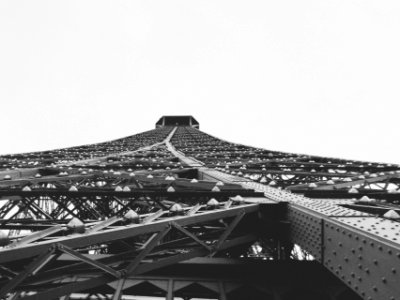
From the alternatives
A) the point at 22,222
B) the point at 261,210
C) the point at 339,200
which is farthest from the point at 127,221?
the point at 339,200

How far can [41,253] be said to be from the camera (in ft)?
9.16

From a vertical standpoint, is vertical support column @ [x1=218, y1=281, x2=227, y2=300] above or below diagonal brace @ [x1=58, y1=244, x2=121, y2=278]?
below

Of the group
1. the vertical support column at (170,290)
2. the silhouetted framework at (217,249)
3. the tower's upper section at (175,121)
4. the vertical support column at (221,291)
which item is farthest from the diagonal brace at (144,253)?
the tower's upper section at (175,121)

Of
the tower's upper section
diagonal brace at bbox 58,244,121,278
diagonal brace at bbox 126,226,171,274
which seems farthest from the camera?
the tower's upper section

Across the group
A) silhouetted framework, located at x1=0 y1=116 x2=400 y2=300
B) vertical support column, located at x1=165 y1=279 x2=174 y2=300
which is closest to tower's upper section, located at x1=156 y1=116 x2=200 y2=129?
silhouetted framework, located at x1=0 y1=116 x2=400 y2=300

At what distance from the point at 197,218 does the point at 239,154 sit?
1334cm

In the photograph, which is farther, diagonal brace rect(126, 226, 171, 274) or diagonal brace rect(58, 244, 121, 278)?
diagonal brace rect(126, 226, 171, 274)

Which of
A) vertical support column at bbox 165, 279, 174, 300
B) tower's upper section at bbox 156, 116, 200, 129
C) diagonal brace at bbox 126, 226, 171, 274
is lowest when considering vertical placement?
vertical support column at bbox 165, 279, 174, 300

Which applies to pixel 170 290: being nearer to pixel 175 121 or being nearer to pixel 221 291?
pixel 221 291

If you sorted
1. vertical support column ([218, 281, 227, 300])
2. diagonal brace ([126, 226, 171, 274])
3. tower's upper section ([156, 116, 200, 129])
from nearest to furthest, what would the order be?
1. diagonal brace ([126, 226, 171, 274])
2. vertical support column ([218, 281, 227, 300])
3. tower's upper section ([156, 116, 200, 129])

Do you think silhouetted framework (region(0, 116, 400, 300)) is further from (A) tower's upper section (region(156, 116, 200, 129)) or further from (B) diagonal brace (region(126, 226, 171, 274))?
(A) tower's upper section (region(156, 116, 200, 129))

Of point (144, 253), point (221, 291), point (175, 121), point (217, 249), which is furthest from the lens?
point (175, 121)

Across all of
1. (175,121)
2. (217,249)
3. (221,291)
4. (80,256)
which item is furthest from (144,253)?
(175,121)

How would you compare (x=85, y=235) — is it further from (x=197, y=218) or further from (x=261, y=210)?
(x=261, y=210)
